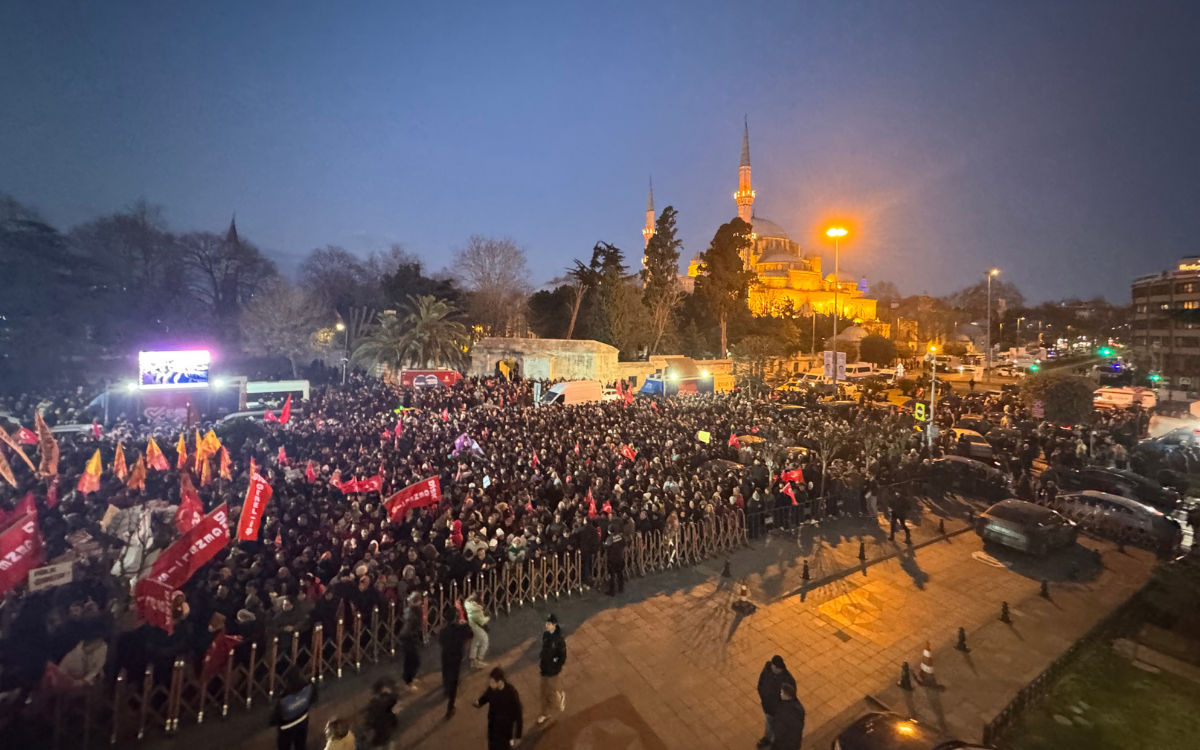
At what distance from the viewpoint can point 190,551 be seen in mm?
6621

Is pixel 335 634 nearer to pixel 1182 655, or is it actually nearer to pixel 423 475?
pixel 423 475

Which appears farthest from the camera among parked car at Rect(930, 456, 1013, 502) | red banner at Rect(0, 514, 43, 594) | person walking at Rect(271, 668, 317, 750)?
parked car at Rect(930, 456, 1013, 502)

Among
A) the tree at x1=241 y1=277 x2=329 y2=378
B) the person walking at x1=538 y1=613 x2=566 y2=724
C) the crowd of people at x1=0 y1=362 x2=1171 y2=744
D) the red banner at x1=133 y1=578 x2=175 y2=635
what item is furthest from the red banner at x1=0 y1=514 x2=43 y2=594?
the tree at x1=241 y1=277 x2=329 y2=378

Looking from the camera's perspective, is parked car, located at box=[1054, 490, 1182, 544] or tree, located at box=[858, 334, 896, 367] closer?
parked car, located at box=[1054, 490, 1182, 544]

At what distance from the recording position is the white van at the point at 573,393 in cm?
2369

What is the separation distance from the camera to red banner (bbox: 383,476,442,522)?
9430 millimetres

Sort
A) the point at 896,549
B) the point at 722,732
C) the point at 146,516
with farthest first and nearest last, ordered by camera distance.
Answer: the point at 896,549 < the point at 146,516 < the point at 722,732

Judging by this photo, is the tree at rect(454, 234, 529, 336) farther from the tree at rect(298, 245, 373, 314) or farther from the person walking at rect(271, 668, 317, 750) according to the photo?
the person walking at rect(271, 668, 317, 750)

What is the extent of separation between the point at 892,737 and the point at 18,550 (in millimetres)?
9982

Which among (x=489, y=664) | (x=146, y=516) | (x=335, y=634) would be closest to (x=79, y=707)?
(x=335, y=634)

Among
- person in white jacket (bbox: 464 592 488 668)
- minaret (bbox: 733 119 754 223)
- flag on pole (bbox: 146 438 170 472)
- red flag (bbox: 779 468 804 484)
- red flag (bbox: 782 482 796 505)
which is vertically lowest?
person in white jacket (bbox: 464 592 488 668)

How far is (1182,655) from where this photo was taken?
290 inches

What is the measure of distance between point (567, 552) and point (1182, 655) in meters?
8.96

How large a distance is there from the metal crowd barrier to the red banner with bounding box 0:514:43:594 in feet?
7.27
